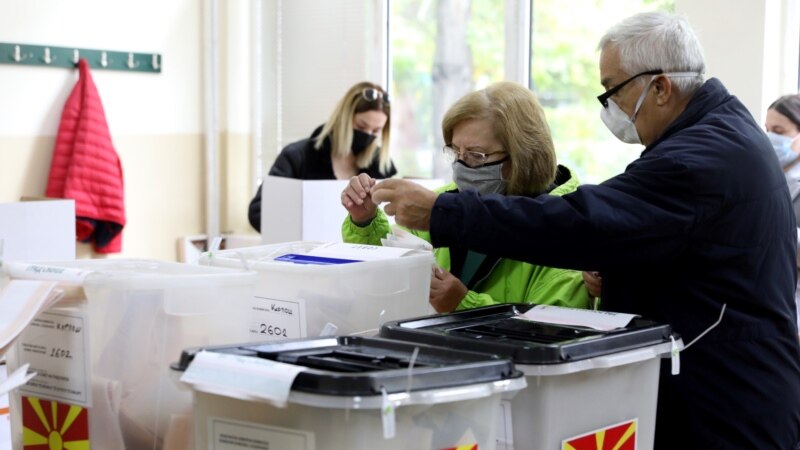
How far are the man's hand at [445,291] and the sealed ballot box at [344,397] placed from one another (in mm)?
559

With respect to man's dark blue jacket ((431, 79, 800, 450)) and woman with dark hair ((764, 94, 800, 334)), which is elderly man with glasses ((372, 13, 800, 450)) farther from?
woman with dark hair ((764, 94, 800, 334))

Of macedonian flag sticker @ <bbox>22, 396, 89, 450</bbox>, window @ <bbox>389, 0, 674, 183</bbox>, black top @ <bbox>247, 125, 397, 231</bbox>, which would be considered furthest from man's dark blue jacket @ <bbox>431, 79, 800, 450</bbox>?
black top @ <bbox>247, 125, 397, 231</bbox>

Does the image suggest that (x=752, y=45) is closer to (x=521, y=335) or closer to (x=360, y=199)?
(x=360, y=199)

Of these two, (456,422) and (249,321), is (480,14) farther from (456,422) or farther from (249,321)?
(456,422)

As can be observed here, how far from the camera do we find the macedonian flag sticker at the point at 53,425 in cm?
145

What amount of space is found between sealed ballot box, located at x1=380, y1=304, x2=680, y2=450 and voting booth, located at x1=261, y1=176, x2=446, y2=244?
6.51 feet

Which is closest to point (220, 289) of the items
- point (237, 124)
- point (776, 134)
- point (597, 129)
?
point (776, 134)

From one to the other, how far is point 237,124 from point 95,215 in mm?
984

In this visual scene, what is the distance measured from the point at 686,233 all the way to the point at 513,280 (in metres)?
0.47

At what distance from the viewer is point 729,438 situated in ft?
5.41

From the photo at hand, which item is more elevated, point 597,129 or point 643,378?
point 597,129

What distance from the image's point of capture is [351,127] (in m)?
4.03

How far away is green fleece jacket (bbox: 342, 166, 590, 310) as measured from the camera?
6.28ft

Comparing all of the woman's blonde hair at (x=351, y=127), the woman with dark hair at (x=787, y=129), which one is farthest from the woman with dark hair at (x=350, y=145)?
the woman with dark hair at (x=787, y=129)
